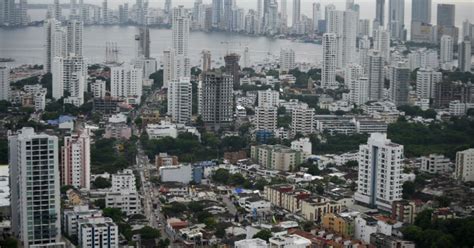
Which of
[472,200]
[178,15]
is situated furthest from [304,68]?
[472,200]

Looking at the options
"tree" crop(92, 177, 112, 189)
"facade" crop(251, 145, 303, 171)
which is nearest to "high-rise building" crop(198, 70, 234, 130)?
"facade" crop(251, 145, 303, 171)

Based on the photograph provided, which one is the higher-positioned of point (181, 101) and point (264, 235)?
point (181, 101)

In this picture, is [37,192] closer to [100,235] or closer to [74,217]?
[74,217]

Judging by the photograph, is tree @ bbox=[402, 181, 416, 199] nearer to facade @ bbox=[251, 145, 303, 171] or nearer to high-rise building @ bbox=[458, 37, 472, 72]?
facade @ bbox=[251, 145, 303, 171]

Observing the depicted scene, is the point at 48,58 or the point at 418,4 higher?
the point at 418,4

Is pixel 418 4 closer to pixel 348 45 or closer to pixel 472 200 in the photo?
pixel 348 45

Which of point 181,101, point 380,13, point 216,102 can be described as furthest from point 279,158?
point 380,13
